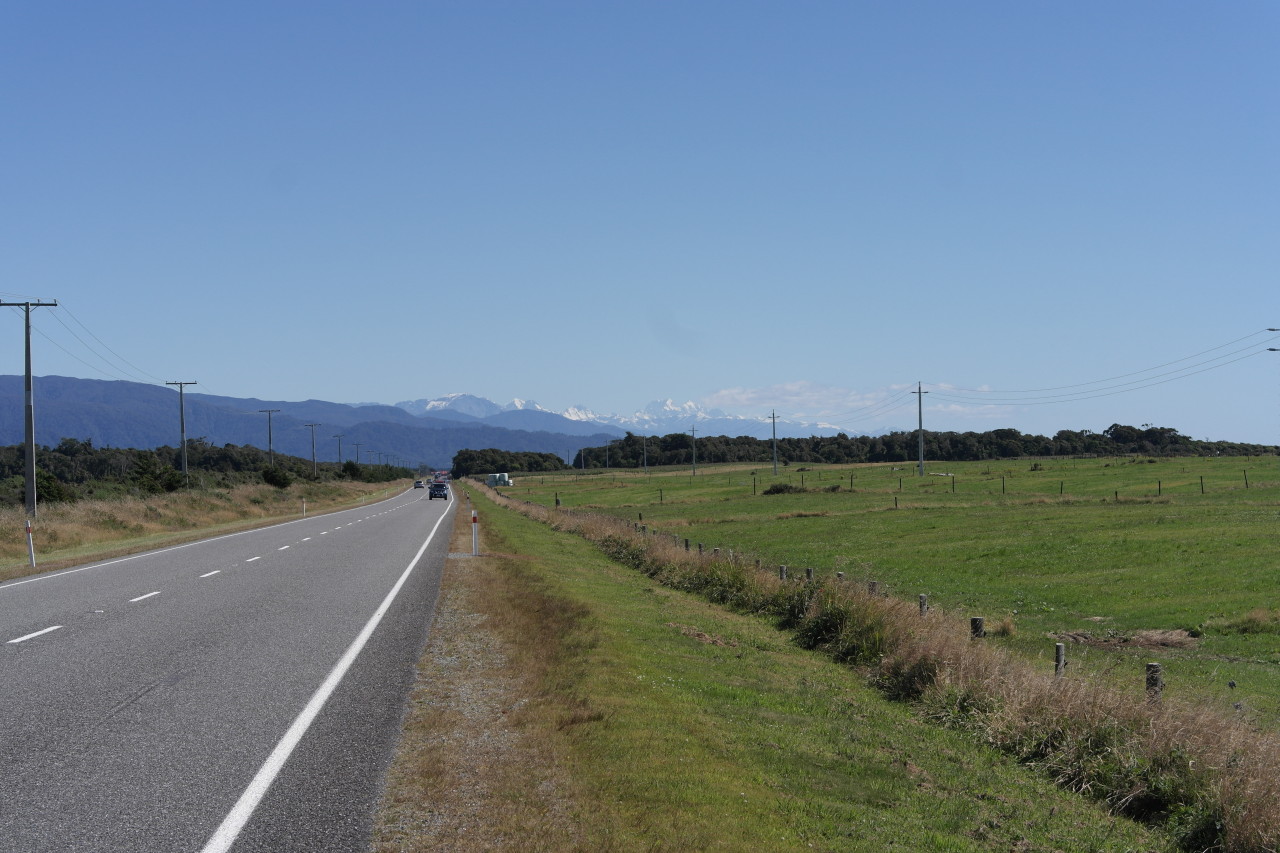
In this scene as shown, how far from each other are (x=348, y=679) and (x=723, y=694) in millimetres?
4029

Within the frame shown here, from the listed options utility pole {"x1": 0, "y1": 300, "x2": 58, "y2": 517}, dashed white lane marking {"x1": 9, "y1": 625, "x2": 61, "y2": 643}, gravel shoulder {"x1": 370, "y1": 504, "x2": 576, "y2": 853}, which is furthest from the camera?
utility pole {"x1": 0, "y1": 300, "x2": 58, "y2": 517}

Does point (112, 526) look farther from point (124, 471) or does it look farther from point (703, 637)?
point (124, 471)

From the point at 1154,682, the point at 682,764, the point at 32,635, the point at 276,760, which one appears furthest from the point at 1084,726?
the point at 32,635

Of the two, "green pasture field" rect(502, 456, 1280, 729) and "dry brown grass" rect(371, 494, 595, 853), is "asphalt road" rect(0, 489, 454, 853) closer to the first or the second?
"dry brown grass" rect(371, 494, 595, 853)

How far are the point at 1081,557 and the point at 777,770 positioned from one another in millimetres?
26811

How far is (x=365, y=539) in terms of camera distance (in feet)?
118

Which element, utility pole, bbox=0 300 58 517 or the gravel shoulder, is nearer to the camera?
the gravel shoulder

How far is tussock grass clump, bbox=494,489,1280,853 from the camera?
7.52m

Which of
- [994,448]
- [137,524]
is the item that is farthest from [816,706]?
[994,448]

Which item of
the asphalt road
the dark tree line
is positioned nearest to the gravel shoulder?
the asphalt road

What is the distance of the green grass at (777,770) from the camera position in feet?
21.5

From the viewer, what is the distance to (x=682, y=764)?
770cm

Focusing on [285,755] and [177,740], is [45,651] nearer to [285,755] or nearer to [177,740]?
[177,740]

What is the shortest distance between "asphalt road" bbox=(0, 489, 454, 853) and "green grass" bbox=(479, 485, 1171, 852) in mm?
1760
